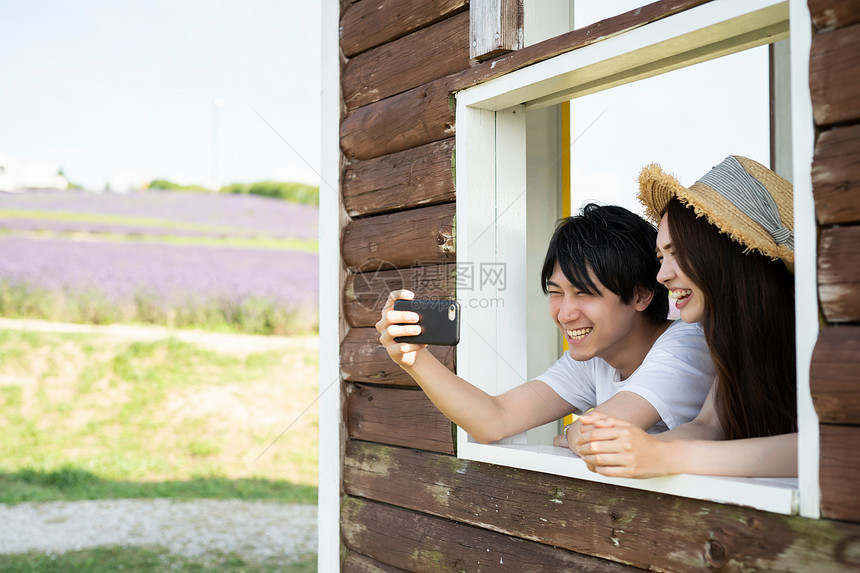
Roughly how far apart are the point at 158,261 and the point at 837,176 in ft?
38.1

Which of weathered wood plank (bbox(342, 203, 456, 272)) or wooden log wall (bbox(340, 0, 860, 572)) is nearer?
wooden log wall (bbox(340, 0, 860, 572))

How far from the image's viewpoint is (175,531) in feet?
20.1

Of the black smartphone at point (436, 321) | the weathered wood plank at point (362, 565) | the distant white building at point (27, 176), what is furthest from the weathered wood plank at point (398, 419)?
the distant white building at point (27, 176)

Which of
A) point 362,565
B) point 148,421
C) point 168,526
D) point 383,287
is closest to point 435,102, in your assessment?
point 383,287

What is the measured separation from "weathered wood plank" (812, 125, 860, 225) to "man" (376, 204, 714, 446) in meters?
0.60

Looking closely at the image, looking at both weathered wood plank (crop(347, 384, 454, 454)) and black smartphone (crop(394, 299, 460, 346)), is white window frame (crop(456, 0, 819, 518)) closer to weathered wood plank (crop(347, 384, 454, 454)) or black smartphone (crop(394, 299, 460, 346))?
weathered wood plank (crop(347, 384, 454, 454))

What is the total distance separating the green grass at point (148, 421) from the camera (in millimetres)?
7578

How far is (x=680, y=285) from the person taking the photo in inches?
67.8

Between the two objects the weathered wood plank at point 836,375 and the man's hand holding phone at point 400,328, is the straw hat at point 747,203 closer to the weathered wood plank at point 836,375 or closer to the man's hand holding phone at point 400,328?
the weathered wood plank at point 836,375

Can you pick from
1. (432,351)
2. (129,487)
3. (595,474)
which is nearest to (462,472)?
(432,351)

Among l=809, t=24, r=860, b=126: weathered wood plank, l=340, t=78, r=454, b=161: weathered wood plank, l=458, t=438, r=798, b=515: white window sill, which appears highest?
l=340, t=78, r=454, b=161: weathered wood plank

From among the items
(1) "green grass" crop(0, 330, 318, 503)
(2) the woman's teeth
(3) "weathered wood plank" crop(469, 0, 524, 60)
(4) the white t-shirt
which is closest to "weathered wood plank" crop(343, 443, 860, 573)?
(4) the white t-shirt

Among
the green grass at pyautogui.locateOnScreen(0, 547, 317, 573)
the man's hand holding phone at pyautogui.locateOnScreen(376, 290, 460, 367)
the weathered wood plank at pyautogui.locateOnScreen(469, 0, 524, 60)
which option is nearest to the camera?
the man's hand holding phone at pyautogui.locateOnScreen(376, 290, 460, 367)

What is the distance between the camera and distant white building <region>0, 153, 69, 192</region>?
13398 mm
